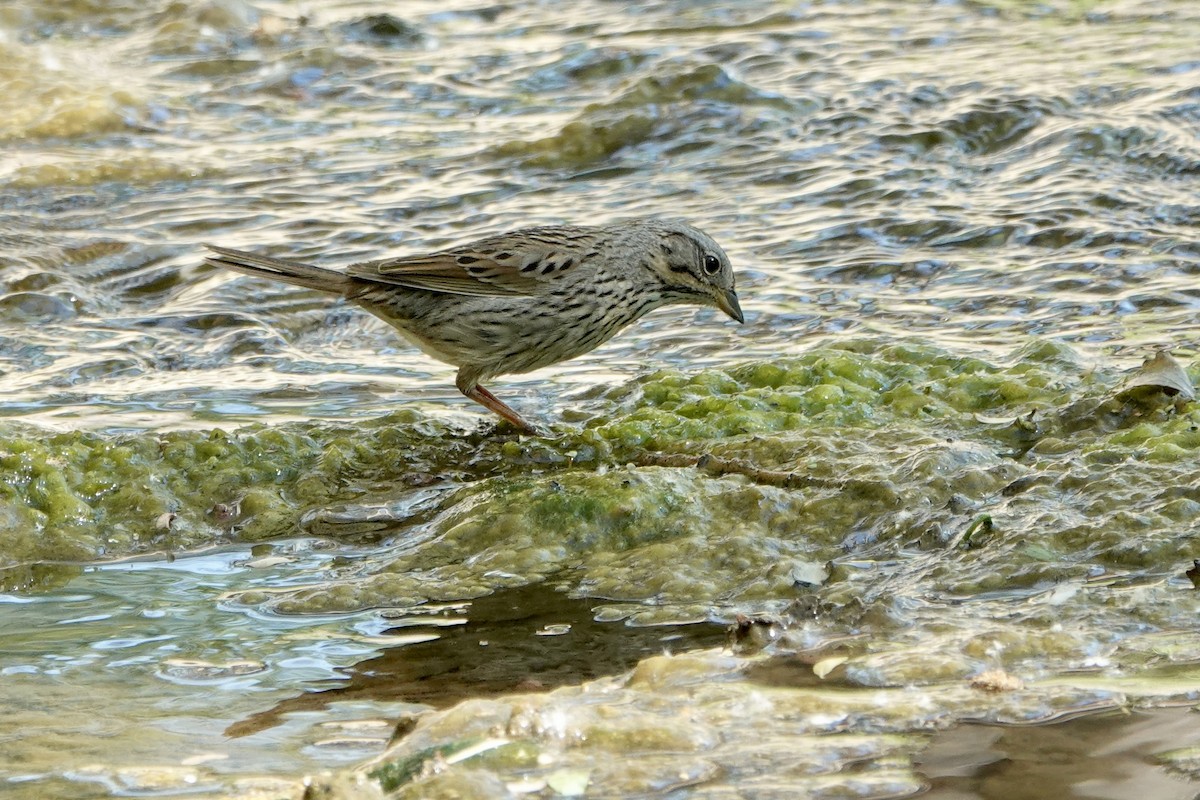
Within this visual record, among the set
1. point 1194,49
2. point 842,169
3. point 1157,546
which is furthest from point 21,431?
point 1194,49

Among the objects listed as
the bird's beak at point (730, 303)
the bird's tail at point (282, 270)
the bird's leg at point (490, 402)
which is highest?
the bird's tail at point (282, 270)

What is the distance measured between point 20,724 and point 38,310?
13.3 ft

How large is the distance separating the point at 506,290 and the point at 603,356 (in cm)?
85

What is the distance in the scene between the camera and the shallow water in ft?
12.7

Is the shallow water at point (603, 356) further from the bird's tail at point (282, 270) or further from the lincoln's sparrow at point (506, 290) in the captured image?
the bird's tail at point (282, 270)

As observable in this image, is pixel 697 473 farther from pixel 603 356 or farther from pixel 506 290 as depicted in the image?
pixel 603 356

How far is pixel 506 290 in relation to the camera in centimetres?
610

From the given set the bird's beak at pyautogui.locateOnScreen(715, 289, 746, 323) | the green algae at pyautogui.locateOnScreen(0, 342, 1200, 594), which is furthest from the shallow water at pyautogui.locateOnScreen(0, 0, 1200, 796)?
the bird's beak at pyautogui.locateOnScreen(715, 289, 746, 323)

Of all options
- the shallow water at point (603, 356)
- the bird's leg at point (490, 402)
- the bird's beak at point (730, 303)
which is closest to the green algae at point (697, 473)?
the shallow water at point (603, 356)

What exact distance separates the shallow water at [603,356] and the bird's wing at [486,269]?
18.9 inches

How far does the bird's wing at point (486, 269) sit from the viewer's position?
6.08m

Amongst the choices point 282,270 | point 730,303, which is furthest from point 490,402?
point 730,303

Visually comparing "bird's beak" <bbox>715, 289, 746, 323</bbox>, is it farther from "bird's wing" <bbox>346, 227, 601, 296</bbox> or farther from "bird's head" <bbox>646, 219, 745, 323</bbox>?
"bird's wing" <bbox>346, 227, 601, 296</bbox>

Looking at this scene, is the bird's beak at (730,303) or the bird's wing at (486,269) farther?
the bird's beak at (730,303)
